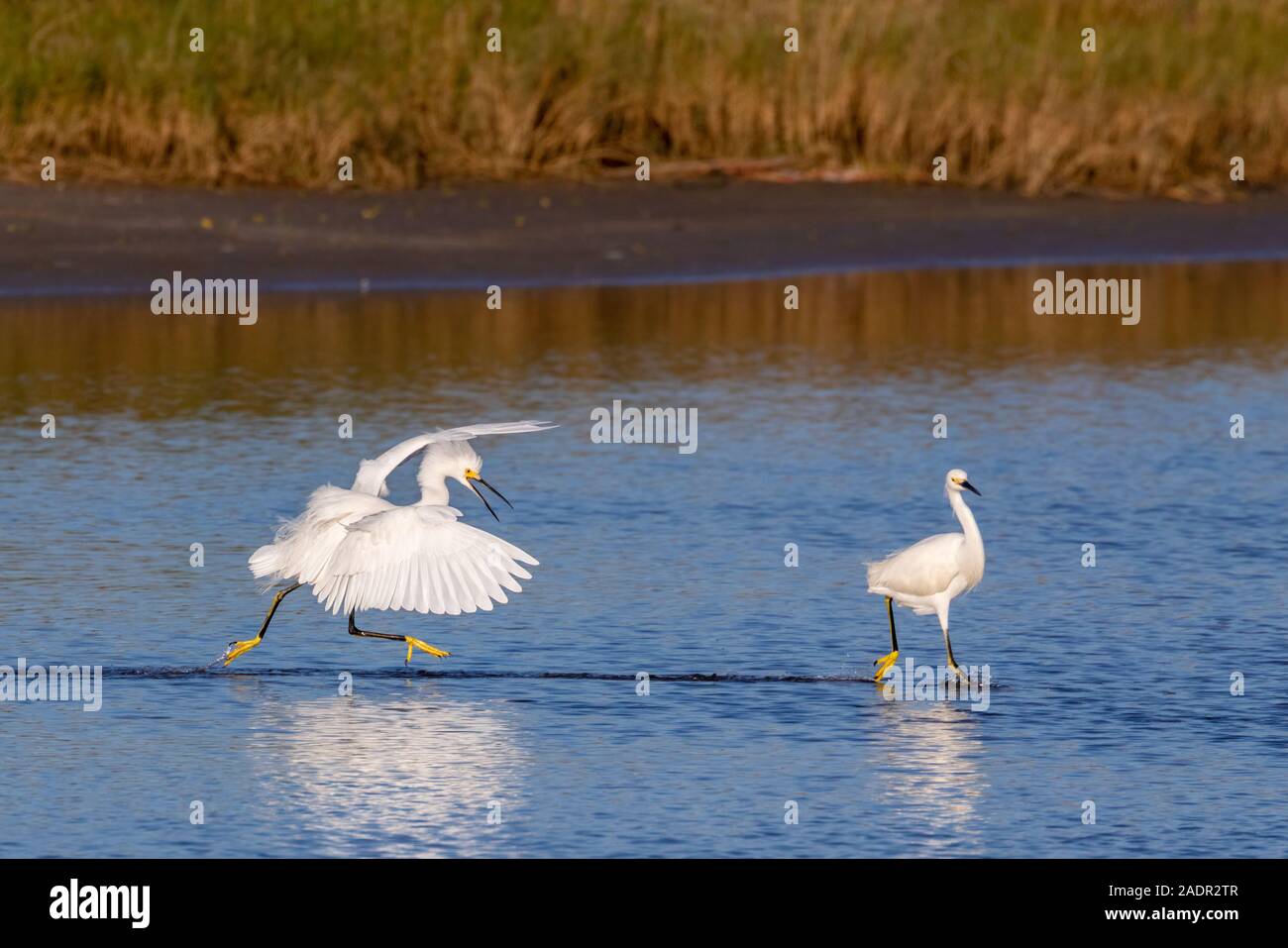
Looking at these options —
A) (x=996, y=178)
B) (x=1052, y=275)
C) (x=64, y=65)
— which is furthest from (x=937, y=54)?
(x=64, y=65)

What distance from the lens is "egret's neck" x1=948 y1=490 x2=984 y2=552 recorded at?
9.59 m

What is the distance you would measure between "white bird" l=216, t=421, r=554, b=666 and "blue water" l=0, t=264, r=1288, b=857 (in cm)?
33

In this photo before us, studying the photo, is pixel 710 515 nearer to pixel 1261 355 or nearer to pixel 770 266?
pixel 1261 355

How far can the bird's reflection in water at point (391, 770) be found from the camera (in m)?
7.61

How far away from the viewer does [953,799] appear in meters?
7.84

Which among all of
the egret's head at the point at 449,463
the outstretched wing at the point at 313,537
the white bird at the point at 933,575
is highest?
the egret's head at the point at 449,463

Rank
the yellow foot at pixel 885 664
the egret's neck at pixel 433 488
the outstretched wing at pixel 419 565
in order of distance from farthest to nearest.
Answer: the egret's neck at pixel 433 488 < the yellow foot at pixel 885 664 < the outstretched wing at pixel 419 565

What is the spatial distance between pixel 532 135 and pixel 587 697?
12954mm

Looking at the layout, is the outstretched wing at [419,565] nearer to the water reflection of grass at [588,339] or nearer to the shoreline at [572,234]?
the water reflection of grass at [588,339]

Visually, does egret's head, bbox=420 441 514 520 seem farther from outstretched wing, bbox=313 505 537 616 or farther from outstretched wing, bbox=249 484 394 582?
outstretched wing, bbox=313 505 537 616

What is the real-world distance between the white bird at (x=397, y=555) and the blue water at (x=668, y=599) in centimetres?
33

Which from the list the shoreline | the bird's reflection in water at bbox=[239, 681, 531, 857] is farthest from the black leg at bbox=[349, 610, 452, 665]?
the shoreline

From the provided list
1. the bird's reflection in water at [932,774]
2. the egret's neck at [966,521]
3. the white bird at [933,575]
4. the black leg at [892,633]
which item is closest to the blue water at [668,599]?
the bird's reflection in water at [932,774]

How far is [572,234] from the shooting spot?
2023 centimetres
